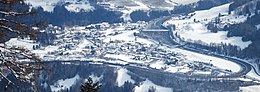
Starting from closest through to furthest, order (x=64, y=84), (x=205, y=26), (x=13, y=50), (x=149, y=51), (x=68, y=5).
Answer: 1. (x=13, y=50)
2. (x=64, y=84)
3. (x=149, y=51)
4. (x=205, y=26)
5. (x=68, y=5)

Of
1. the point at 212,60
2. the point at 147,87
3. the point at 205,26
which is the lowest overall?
the point at 147,87

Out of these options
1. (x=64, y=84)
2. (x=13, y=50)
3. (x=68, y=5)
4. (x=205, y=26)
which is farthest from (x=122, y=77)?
(x=68, y=5)

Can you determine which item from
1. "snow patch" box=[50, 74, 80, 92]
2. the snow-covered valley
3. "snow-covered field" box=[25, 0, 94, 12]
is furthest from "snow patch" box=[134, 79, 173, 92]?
"snow-covered field" box=[25, 0, 94, 12]

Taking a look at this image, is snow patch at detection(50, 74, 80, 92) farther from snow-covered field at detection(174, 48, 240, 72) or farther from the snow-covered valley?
snow-covered field at detection(174, 48, 240, 72)

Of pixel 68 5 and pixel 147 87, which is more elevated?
pixel 68 5

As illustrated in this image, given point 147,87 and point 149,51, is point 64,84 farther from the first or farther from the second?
point 149,51

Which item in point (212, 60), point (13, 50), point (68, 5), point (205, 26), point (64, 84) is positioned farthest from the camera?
point (68, 5)
